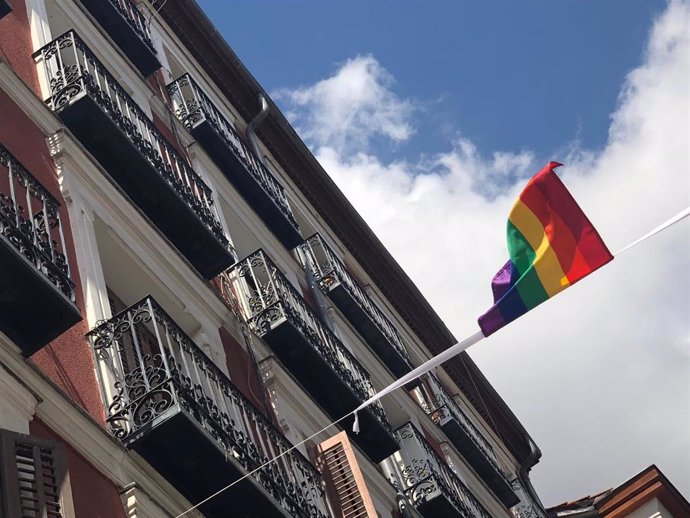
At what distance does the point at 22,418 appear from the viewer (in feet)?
32.3

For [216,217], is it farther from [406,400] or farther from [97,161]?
[406,400]

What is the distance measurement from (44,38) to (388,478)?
26.6 feet

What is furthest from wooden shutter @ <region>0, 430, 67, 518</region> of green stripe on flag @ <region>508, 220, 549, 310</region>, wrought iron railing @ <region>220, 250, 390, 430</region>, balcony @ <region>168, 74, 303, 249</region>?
balcony @ <region>168, 74, 303, 249</region>

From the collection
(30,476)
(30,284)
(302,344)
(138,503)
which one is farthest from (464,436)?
(30,476)

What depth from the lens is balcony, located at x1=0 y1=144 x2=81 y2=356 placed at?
10.3 meters

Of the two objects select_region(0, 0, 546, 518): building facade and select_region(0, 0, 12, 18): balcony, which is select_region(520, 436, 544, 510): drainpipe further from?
select_region(0, 0, 12, 18): balcony

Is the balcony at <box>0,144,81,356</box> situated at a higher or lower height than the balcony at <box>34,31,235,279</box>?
lower

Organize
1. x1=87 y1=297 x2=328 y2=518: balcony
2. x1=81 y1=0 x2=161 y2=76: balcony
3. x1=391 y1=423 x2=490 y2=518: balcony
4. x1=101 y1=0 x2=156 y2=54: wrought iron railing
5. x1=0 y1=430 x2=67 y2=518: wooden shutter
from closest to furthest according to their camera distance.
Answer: x1=0 y1=430 x2=67 y2=518: wooden shutter → x1=87 y1=297 x2=328 y2=518: balcony → x1=81 y1=0 x2=161 y2=76: balcony → x1=101 y1=0 x2=156 y2=54: wrought iron railing → x1=391 y1=423 x2=490 y2=518: balcony

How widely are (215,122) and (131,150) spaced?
5.23m

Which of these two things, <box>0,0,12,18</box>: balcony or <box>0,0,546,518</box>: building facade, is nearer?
<box>0,0,546,518</box>: building facade

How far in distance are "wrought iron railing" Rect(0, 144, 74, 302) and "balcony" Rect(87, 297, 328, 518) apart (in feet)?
3.68

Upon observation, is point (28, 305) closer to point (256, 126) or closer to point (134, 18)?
point (134, 18)

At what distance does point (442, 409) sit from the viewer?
2530cm

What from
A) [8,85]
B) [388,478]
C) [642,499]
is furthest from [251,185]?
[642,499]
